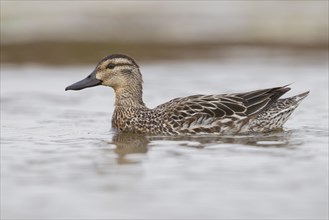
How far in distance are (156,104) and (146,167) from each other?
5.19 metres

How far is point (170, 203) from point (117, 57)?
4.62 meters

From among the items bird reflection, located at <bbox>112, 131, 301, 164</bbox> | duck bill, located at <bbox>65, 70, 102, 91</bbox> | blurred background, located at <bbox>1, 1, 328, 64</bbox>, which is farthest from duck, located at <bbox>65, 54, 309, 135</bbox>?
blurred background, located at <bbox>1, 1, 328, 64</bbox>

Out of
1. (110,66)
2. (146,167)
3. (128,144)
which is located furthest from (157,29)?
(146,167)

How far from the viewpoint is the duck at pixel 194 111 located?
38.0 ft

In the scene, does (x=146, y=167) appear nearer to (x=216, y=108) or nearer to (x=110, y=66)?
(x=216, y=108)

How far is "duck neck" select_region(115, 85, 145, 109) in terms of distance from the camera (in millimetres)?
12328

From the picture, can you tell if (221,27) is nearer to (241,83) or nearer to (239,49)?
(239,49)

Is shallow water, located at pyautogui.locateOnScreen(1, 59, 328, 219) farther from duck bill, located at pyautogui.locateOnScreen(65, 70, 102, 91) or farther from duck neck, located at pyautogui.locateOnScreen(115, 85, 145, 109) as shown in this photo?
duck bill, located at pyautogui.locateOnScreen(65, 70, 102, 91)

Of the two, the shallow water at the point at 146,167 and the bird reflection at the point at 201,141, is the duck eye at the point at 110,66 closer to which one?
the shallow water at the point at 146,167

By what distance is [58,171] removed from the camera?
917 centimetres

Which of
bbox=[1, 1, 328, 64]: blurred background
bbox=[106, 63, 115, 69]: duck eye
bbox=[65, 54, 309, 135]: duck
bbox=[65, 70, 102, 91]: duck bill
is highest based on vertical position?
bbox=[1, 1, 328, 64]: blurred background

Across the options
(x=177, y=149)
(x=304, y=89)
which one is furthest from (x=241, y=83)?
(x=177, y=149)

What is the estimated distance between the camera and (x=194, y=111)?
11.7 m

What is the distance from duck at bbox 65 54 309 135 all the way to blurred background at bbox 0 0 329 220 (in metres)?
0.23
